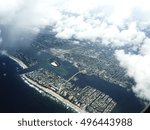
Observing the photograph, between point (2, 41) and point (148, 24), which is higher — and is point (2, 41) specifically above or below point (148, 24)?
below

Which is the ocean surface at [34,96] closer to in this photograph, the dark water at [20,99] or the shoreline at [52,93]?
the dark water at [20,99]

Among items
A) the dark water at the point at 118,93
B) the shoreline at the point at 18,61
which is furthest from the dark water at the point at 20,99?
the dark water at the point at 118,93

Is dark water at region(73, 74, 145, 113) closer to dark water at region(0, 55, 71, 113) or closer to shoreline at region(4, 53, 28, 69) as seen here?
dark water at region(0, 55, 71, 113)

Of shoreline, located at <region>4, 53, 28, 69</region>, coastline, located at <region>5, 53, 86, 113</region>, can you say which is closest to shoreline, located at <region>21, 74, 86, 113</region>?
coastline, located at <region>5, 53, 86, 113</region>

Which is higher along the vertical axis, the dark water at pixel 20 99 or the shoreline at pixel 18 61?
the shoreline at pixel 18 61

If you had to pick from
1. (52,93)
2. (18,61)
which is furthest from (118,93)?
(18,61)

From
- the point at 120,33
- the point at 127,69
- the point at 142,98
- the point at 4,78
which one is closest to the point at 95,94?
the point at 142,98

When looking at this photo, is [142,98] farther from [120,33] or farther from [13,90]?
[120,33]

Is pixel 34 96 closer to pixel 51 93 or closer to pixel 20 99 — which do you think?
pixel 20 99
